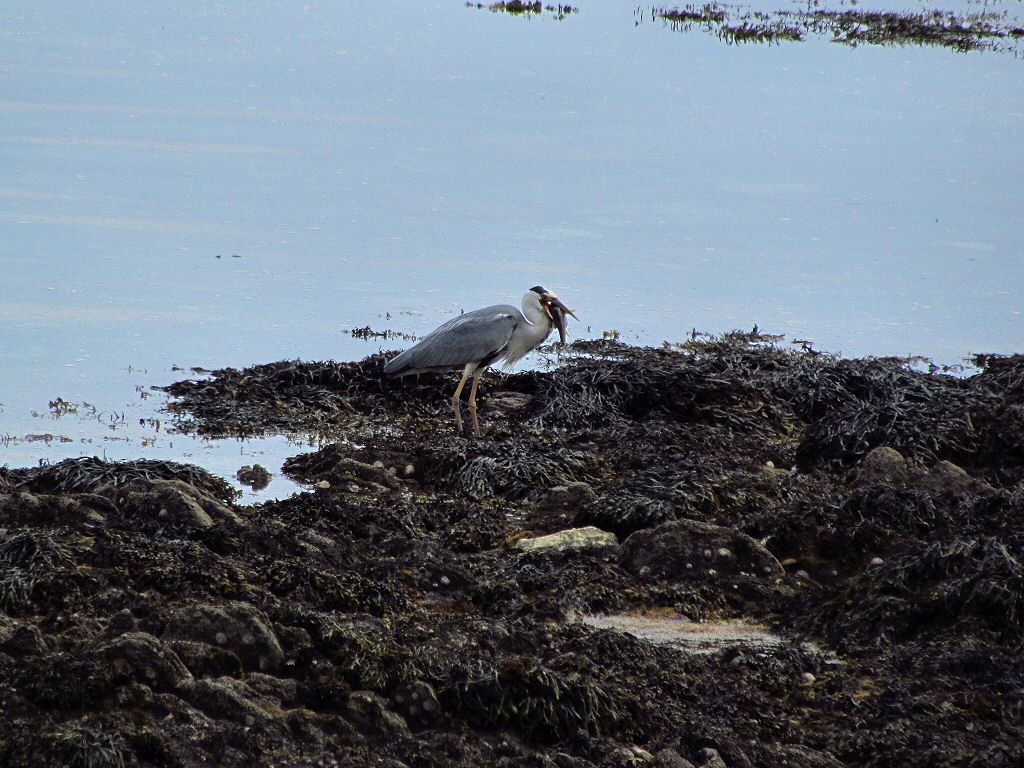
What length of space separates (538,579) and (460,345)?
389cm

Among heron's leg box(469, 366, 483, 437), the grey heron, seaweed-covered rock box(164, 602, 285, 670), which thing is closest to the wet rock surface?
seaweed-covered rock box(164, 602, 285, 670)

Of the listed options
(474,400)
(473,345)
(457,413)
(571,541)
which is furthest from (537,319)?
(571,541)

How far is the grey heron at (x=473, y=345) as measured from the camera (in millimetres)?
11734

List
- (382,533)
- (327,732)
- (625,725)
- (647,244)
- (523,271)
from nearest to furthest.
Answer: (327,732)
(625,725)
(382,533)
(523,271)
(647,244)

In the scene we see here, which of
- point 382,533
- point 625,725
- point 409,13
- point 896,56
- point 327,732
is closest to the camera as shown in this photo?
point 327,732

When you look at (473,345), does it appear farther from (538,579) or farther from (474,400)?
(538,579)

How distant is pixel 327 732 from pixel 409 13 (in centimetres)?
3900

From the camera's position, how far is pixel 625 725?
609 centimetres

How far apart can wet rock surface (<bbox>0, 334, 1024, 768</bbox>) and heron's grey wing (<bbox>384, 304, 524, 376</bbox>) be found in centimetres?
45

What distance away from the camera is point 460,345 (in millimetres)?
11742

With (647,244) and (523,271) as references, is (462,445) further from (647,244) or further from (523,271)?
(647,244)

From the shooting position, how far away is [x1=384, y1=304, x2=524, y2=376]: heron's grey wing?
11.7m

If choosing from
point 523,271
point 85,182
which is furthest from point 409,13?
point 523,271

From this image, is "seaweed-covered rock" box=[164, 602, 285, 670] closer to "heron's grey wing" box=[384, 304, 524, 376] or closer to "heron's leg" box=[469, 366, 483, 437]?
"heron's leg" box=[469, 366, 483, 437]
